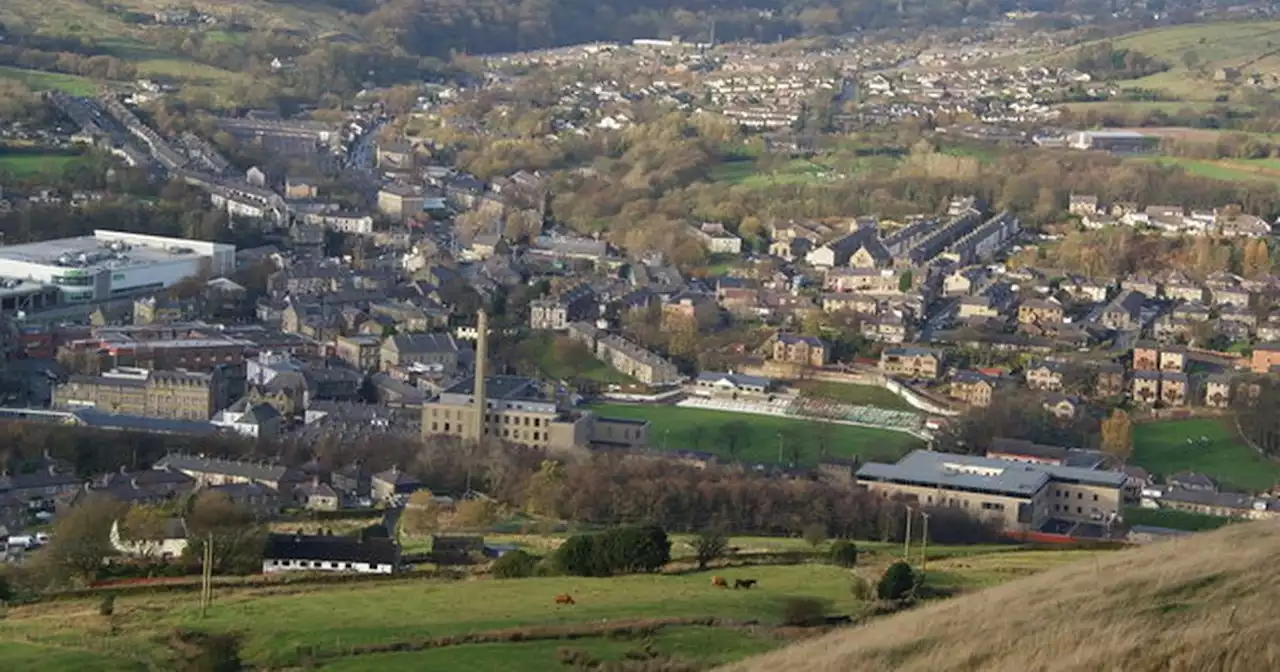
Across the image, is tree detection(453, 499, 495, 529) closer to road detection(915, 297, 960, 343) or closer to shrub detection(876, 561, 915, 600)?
shrub detection(876, 561, 915, 600)

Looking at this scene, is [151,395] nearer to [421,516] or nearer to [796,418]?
[421,516]

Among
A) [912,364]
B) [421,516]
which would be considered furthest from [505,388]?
[912,364]

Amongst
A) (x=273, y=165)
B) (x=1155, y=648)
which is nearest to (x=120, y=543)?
(x=1155, y=648)

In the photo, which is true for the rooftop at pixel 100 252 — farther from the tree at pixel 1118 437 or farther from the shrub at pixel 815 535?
the shrub at pixel 815 535

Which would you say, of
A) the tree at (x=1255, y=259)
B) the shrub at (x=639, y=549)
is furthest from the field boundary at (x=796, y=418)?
the tree at (x=1255, y=259)

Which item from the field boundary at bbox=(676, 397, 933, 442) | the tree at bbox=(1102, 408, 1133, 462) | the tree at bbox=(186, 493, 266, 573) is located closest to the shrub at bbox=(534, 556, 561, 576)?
the tree at bbox=(186, 493, 266, 573)
